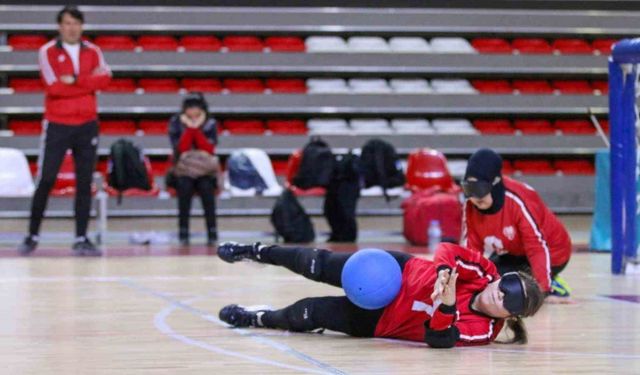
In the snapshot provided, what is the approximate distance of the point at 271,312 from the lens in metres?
5.01

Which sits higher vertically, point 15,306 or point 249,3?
point 249,3

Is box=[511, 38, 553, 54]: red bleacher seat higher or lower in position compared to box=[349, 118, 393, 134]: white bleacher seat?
higher

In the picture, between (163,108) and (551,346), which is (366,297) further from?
(163,108)

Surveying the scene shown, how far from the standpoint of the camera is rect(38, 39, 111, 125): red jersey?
970cm

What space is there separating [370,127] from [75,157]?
21.6 feet

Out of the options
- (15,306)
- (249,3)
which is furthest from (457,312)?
(249,3)

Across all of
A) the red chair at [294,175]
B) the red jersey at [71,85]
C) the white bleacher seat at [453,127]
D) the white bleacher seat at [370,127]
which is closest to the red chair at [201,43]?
the white bleacher seat at [370,127]

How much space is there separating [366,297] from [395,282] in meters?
0.13

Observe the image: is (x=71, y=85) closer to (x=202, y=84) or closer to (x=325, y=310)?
(x=325, y=310)

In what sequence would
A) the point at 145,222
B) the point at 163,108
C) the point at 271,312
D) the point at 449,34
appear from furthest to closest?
the point at 449,34, the point at 163,108, the point at 145,222, the point at 271,312

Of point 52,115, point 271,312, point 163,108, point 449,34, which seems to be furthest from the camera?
point 449,34

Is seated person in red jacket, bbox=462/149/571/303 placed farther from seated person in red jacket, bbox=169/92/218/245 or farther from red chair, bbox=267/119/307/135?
red chair, bbox=267/119/307/135

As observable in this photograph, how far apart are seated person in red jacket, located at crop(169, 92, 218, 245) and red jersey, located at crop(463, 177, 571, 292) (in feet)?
18.8

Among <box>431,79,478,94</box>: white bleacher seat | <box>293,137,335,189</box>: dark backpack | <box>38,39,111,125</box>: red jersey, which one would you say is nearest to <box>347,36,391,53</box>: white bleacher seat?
<box>431,79,478,94</box>: white bleacher seat
